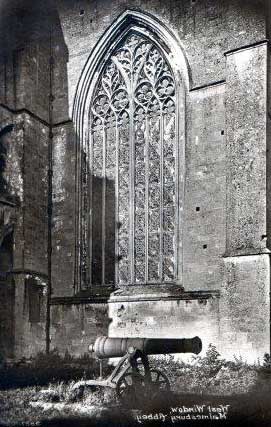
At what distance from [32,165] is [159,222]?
3280 mm

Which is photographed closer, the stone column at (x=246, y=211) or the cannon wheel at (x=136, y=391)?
the cannon wheel at (x=136, y=391)

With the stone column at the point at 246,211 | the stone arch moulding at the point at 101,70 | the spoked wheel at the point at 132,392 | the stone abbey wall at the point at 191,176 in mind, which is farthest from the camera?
the stone arch moulding at the point at 101,70

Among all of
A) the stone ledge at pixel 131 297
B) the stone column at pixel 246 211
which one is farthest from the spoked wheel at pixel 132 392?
the stone ledge at pixel 131 297

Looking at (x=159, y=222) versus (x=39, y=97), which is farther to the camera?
(x=39, y=97)

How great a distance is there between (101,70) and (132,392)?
7.88m

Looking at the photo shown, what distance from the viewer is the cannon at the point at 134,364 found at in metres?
8.74

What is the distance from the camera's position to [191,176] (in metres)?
12.1

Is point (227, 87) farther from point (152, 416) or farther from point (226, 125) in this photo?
point (152, 416)

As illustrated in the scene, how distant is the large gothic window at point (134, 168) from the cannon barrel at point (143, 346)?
2779mm

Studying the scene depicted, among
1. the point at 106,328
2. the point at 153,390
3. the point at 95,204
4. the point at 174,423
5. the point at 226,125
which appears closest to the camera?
the point at 174,423

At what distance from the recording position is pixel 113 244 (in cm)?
1309

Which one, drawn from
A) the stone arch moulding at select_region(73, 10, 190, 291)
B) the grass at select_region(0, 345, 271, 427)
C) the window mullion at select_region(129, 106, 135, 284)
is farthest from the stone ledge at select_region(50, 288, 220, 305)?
the grass at select_region(0, 345, 271, 427)

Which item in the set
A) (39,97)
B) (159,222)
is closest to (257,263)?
(159,222)

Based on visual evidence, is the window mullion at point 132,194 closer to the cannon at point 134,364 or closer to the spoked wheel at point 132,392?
the cannon at point 134,364
